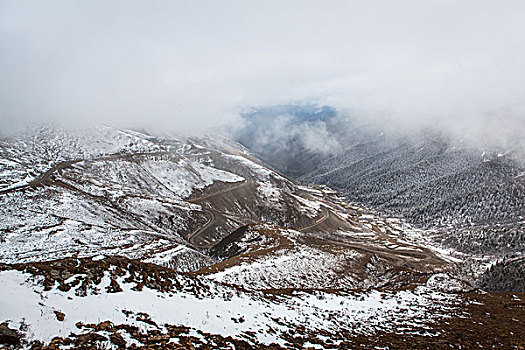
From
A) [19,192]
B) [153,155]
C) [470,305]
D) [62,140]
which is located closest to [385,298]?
[470,305]

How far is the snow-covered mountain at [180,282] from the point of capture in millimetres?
14008

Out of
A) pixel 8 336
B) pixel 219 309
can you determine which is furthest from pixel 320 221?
pixel 8 336

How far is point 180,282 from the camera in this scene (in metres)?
22.4

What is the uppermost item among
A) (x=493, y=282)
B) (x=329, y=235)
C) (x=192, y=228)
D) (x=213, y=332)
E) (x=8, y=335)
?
(x=8, y=335)

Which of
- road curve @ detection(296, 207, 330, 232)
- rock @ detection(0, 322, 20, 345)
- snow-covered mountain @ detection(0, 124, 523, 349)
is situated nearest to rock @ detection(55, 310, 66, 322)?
snow-covered mountain @ detection(0, 124, 523, 349)

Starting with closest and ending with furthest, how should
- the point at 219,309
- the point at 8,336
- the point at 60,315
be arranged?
the point at 8,336
the point at 60,315
the point at 219,309

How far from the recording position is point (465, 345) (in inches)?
694

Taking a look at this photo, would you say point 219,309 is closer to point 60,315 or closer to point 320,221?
point 60,315

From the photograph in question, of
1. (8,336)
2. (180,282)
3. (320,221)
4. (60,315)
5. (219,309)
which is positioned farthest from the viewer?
(320,221)

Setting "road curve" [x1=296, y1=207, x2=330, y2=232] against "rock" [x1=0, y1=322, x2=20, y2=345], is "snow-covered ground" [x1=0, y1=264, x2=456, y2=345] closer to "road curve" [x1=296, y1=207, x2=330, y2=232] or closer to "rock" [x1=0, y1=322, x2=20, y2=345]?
"rock" [x1=0, y1=322, x2=20, y2=345]

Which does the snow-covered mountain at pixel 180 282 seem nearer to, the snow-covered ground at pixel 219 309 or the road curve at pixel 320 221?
the snow-covered ground at pixel 219 309

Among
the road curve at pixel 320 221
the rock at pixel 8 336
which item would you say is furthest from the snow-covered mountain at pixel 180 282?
the road curve at pixel 320 221

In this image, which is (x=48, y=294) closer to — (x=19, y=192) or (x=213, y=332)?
(x=213, y=332)

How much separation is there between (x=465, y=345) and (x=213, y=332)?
48.0ft
